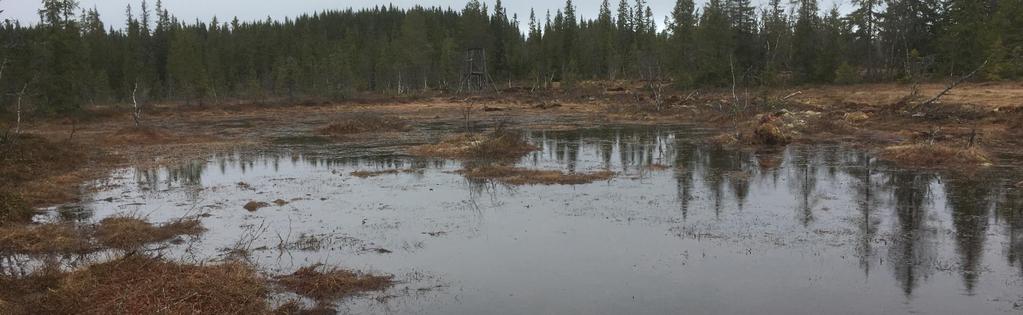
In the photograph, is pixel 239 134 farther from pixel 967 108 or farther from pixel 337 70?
pixel 337 70

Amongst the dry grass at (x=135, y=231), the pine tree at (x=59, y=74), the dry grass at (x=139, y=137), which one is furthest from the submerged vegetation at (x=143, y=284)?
the pine tree at (x=59, y=74)

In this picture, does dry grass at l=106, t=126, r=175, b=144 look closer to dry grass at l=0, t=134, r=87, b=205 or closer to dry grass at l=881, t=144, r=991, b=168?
dry grass at l=0, t=134, r=87, b=205

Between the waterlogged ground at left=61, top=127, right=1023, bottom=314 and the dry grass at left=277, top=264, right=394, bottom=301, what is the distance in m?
0.32

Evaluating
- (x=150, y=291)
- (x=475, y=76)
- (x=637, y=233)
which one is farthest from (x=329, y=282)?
(x=475, y=76)

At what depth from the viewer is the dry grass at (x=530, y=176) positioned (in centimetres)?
1789

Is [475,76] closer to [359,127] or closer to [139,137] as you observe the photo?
[359,127]

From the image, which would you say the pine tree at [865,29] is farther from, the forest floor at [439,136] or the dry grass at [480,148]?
the dry grass at [480,148]

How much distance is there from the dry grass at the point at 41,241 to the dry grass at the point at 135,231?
0.29 m

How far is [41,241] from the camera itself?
11.3m

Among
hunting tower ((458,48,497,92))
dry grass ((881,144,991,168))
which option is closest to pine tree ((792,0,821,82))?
hunting tower ((458,48,497,92))

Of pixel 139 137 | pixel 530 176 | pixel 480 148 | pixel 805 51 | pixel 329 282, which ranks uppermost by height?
pixel 805 51

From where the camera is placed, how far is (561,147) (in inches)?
1040

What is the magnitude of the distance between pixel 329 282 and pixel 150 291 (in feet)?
6.91

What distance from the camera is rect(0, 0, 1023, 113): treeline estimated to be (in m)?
46.9
